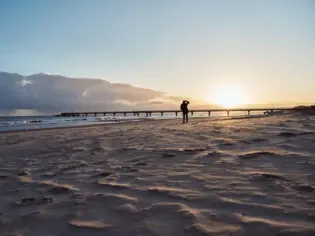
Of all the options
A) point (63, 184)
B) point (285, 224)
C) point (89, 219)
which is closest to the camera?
point (285, 224)

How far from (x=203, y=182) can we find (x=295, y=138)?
3.81m

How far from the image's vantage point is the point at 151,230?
2.65 m

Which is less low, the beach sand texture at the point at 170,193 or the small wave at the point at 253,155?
the small wave at the point at 253,155

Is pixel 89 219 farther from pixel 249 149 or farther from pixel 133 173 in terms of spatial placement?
pixel 249 149

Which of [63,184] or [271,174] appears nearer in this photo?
[271,174]

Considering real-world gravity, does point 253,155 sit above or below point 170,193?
above

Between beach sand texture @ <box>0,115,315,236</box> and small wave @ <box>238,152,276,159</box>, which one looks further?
small wave @ <box>238,152,276,159</box>

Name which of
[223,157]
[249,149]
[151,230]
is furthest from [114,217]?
[249,149]

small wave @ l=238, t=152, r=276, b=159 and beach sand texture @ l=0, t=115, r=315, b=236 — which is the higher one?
small wave @ l=238, t=152, r=276, b=159

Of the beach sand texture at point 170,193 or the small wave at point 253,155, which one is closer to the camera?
the beach sand texture at point 170,193

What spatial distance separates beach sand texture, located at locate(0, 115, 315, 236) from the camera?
2723mm

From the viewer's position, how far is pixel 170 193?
3.61 m

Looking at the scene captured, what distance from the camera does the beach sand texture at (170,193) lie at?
2.72 meters

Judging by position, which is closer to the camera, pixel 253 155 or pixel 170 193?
pixel 170 193
